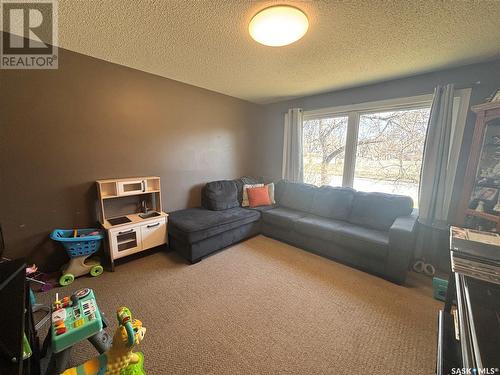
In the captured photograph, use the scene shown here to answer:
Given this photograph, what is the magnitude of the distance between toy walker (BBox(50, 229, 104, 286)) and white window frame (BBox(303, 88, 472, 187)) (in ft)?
11.6

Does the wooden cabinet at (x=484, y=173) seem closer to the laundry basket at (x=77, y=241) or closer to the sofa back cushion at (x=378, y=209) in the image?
the sofa back cushion at (x=378, y=209)

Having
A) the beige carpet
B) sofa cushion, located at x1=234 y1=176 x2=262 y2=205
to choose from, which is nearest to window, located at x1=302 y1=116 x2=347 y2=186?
sofa cushion, located at x1=234 y1=176 x2=262 y2=205

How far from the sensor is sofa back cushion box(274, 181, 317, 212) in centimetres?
326

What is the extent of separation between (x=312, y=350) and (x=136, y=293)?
161 cm

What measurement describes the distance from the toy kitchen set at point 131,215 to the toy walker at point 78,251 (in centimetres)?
14

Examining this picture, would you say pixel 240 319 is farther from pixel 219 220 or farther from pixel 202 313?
pixel 219 220

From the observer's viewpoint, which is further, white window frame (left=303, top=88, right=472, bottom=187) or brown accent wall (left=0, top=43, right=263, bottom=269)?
white window frame (left=303, top=88, right=472, bottom=187)

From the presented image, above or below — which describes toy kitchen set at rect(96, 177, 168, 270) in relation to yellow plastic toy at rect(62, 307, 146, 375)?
above

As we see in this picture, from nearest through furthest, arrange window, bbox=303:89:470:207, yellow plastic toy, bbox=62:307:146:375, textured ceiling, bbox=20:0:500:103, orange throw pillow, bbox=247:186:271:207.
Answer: yellow plastic toy, bbox=62:307:146:375, textured ceiling, bbox=20:0:500:103, window, bbox=303:89:470:207, orange throw pillow, bbox=247:186:271:207

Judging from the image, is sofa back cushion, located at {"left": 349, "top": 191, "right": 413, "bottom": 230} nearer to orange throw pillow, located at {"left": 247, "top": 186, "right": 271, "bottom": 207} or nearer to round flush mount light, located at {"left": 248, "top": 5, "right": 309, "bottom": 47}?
orange throw pillow, located at {"left": 247, "top": 186, "right": 271, "bottom": 207}

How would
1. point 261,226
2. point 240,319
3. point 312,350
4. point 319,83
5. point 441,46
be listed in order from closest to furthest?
point 312,350 → point 240,319 → point 441,46 → point 319,83 → point 261,226

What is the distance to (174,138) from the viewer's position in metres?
2.91

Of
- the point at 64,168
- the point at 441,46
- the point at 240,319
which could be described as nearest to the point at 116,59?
the point at 64,168

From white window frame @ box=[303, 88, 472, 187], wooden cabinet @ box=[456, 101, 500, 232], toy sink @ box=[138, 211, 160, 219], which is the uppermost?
white window frame @ box=[303, 88, 472, 187]
